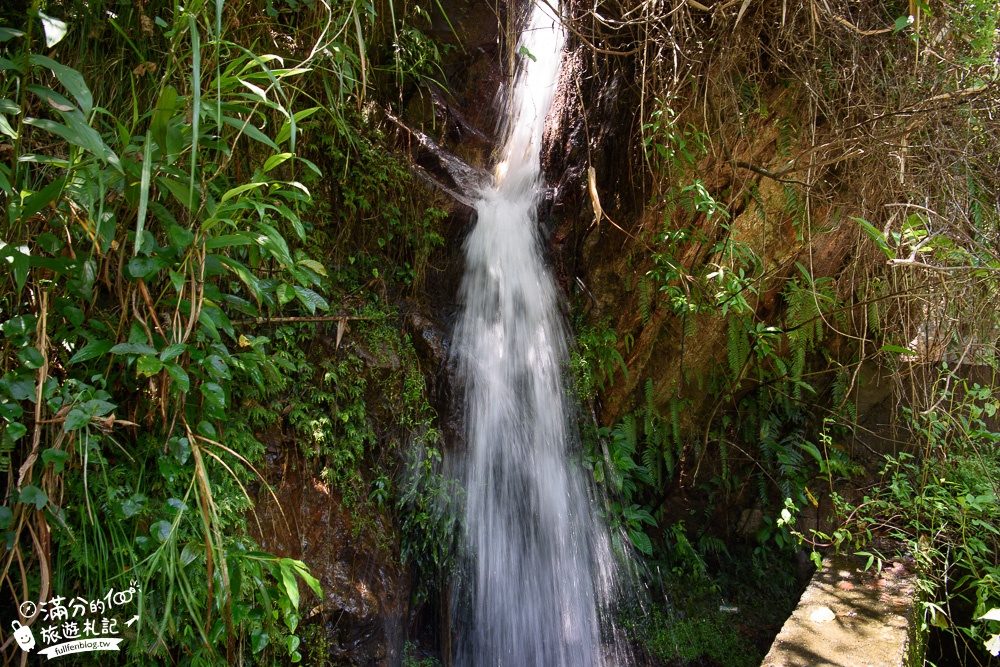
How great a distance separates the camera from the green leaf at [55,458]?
179 cm

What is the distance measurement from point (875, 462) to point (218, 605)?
14.1 ft

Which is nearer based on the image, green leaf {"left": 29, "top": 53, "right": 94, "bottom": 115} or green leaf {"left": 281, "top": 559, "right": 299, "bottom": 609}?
green leaf {"left": 29, "top": 53, "right": 94, "bottom": 115}

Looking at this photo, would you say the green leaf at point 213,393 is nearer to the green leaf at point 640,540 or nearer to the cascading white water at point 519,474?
the cascading white water at point 519,474

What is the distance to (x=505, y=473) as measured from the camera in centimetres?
377

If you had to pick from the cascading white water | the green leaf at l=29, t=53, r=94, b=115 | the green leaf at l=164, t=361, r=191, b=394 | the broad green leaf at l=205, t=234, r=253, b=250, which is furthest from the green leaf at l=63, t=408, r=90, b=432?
the cascading white water

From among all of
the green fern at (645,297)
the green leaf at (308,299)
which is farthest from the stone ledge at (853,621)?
the green leaf at (308,299)

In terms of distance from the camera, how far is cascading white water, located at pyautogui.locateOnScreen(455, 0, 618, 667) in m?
3.52

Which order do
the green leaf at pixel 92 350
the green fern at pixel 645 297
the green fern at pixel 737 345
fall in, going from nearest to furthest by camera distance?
the green leaf at pixel 92 350 < the green fern at pixel 645 297 < the green fern at pixel 737 345

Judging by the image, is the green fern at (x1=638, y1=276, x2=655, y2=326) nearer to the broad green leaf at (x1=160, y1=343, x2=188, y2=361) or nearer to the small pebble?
the small pebble

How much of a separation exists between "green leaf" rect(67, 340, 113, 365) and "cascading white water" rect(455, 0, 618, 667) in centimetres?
216

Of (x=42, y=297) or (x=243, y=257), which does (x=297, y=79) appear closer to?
(x=243, y=257)

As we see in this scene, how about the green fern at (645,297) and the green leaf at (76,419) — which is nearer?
the green leaf at (76,419)

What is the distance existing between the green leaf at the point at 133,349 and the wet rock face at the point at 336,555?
41.3 inches

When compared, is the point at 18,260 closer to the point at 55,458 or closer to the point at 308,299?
the point at 55,458
